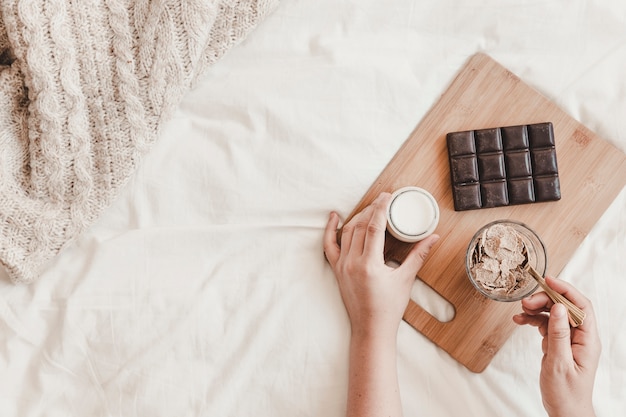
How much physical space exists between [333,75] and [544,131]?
38 cm

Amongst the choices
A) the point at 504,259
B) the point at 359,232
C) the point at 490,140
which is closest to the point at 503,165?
the point at 490,140

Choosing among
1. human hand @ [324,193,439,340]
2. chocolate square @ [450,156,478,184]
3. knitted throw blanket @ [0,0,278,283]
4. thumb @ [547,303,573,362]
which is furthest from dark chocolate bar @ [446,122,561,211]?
knitted throw blanket @ [0,0,278,283]

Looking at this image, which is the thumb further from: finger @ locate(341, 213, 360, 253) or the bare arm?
finger @ locate(341, 213, 360, 253)

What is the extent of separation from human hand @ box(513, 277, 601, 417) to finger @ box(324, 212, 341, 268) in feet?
1.16

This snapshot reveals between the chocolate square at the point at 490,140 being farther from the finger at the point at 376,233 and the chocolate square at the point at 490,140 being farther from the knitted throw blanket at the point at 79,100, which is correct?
the knitted throw blanket at the point at 79,100

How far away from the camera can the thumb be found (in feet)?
2.76

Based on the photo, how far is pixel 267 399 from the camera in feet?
3.25

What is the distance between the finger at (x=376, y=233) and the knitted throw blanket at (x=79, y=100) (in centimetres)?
39

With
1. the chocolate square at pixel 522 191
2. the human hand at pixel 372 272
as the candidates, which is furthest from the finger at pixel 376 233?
the chocolate square at pixel 522 191

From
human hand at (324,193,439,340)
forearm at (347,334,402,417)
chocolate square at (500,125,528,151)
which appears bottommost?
forearm at (347,334,402,417)

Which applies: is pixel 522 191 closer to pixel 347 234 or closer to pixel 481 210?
pixel 481 210

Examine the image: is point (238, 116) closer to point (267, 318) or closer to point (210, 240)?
point (210, 240)

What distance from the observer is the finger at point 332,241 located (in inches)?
39.9

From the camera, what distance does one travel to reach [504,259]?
96 centimetres
